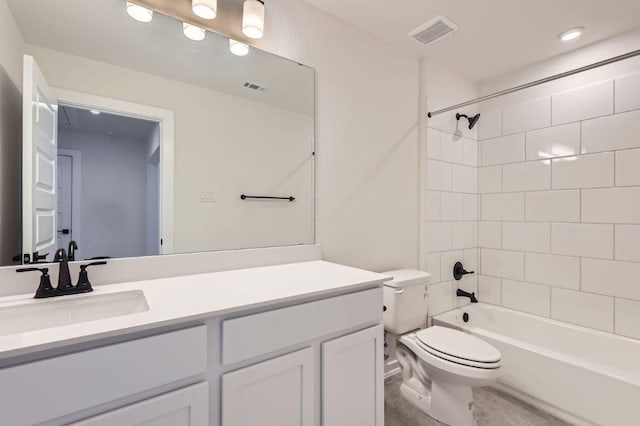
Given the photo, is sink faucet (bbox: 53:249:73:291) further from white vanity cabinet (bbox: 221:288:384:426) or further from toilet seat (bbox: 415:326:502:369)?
toilet seat (bbox: 415:326:502:369)

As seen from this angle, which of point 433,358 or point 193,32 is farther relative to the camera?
point 433,358

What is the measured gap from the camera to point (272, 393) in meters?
0.96

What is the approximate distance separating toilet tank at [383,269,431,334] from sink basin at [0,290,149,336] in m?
1.32

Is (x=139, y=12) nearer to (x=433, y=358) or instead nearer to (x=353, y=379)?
(x=353, y=379)

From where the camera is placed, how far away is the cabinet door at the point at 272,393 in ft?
2.90

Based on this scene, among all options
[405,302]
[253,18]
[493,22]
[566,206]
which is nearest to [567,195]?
[566,206]

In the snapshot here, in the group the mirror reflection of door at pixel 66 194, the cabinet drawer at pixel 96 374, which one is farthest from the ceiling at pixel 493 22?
the cabinet drawer at pixel 96 374

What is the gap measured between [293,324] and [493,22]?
6.92 ft

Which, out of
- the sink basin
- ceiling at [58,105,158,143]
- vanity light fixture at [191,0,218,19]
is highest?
vanity light fixture at [191,0,218,19]

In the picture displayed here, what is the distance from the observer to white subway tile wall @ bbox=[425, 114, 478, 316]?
2299 mm

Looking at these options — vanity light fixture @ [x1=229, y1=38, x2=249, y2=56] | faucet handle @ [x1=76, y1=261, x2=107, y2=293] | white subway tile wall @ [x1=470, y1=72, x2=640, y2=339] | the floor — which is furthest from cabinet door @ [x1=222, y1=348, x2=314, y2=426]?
white subway tile wall @ [x1=470, y1=72, x2=640, y2=339]

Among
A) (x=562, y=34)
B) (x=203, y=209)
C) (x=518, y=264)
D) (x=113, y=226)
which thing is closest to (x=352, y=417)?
(x=203, y=209)

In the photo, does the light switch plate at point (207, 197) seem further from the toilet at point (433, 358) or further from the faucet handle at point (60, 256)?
the toilet at point (433, 358)

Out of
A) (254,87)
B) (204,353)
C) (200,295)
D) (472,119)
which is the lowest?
(204,353)
